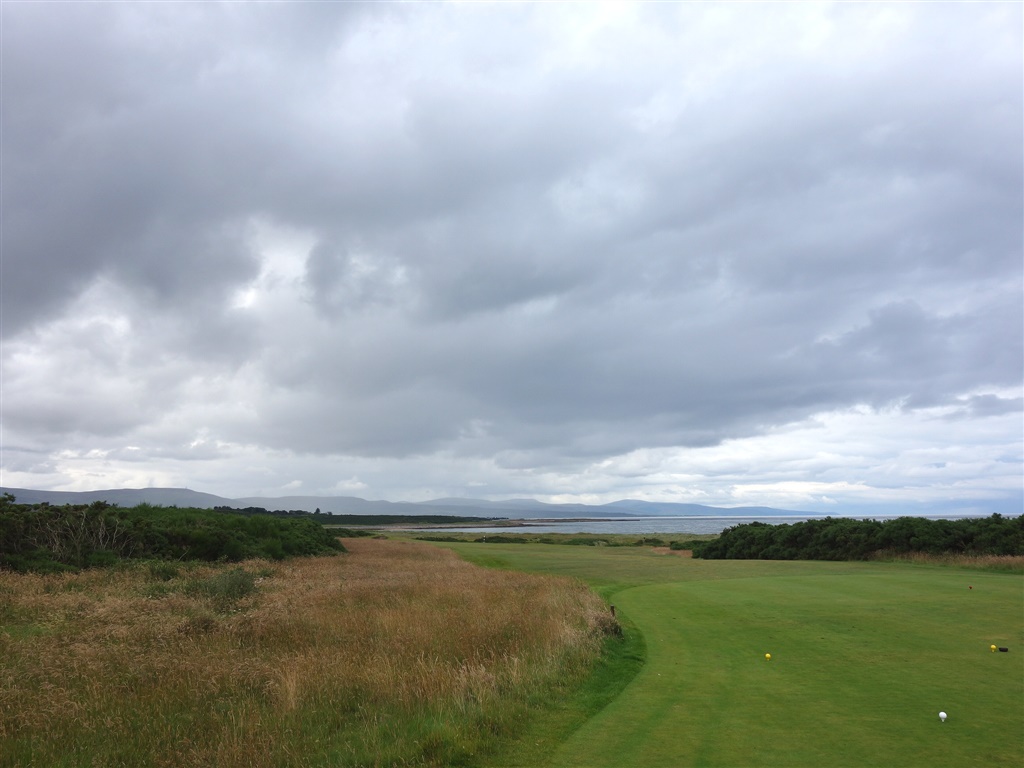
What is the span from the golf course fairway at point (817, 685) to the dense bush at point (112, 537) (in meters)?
22.3

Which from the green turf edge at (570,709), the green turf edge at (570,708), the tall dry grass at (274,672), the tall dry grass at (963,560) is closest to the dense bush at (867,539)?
the tall dry grass at (963,560)

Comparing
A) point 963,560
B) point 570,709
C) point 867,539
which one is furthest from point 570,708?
point 867,539

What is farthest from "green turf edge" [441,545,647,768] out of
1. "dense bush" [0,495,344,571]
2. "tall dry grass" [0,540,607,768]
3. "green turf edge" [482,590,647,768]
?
"dense bush" [0,495,344,571]

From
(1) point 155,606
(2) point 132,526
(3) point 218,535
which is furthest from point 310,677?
(3) point 218,535

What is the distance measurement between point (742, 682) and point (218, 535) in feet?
103

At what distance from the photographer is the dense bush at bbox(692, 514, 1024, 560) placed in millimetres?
34188

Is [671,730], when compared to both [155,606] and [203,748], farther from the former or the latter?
[155,606]

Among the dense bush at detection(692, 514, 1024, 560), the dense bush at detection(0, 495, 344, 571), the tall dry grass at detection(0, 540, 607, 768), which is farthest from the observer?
the dense bush at detection(692, 514, 1024, 560)

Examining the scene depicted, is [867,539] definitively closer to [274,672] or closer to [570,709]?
[570,709]

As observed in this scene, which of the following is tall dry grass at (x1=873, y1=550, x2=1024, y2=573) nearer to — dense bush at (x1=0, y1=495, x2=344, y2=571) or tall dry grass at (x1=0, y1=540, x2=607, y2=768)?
tall dry grass at (x1=0, y1=540, x2=607, y2=768)

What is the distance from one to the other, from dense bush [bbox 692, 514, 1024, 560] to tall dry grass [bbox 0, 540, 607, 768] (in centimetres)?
2932

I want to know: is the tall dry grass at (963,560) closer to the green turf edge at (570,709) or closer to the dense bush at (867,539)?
the dense bush at (867,539)

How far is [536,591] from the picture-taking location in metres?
19.4

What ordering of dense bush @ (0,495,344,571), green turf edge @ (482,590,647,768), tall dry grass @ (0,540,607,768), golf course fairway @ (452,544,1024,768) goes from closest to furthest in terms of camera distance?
golf course fairway @ (452,544,1024,768) → green turf edge @ (482,590,647,768) → tall dry grass @ (0,540,607,768) → dense bush @ (0,495,344,571)
